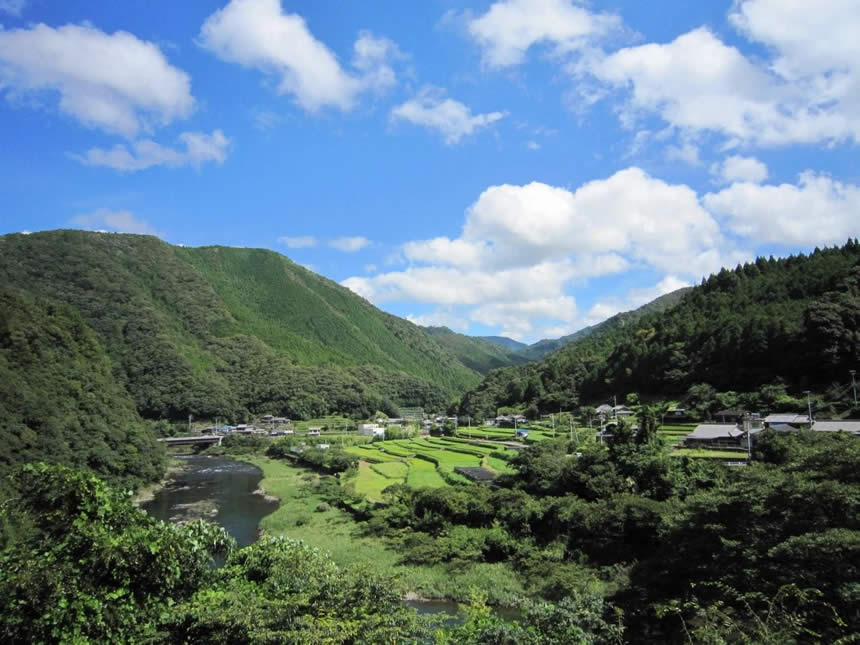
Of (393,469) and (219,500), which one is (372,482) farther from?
(219,500)

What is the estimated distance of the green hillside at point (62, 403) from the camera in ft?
109

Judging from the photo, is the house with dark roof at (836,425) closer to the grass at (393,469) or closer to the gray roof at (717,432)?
the gray roof at (717,432)

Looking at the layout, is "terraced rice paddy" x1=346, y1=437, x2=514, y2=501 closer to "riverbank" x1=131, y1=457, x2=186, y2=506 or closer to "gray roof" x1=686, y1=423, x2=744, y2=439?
"gray roof" x1=686, y1=423, x2=744, y2=439

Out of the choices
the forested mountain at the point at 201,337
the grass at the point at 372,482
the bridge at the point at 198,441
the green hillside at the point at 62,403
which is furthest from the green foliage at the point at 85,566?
the bridge at the point at 198,441

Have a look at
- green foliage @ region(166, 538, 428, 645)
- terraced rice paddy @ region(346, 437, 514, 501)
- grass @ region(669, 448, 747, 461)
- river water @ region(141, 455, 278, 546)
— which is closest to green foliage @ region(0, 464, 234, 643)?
green foliage @ region(166, 538, 428, 645)

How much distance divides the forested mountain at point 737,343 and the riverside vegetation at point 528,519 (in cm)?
26

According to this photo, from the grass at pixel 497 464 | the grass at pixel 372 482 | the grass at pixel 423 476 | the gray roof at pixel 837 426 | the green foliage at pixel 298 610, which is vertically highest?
the gray roof at pixel 837 426

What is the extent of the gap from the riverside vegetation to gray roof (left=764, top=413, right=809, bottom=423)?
148 inches

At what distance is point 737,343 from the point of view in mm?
52219

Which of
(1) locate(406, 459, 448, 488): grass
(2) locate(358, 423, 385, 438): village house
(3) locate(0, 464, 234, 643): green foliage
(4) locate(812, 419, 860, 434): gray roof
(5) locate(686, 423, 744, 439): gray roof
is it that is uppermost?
(3) locate(0, 464, 234, 643): green foliage

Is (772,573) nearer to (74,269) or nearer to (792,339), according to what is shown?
(792,339)

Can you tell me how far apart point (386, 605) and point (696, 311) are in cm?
7081

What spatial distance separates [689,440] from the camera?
118ft

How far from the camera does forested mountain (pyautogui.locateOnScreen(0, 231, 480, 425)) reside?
96.8 m
